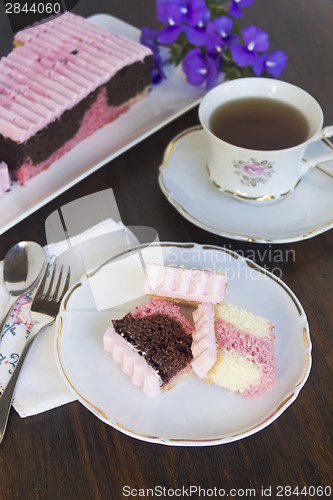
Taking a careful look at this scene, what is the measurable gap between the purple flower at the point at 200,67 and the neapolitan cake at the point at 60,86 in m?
0.13

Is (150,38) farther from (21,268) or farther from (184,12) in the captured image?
(21,268)

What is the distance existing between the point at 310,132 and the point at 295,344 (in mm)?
550

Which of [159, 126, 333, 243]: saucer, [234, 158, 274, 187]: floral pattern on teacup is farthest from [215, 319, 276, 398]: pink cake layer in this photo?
[234, 158, 274, 187]: floral pattern on teacup

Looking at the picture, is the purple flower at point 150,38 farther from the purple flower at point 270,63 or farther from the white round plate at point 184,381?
the white round plate at point 184,381

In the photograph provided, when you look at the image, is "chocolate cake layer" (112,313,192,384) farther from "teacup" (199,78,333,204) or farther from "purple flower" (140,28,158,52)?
"purple flower" (140,28,158,52)

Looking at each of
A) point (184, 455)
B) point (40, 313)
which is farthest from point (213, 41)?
point (184, 455)

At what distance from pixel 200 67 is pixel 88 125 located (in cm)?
39

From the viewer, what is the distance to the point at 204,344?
973 mm

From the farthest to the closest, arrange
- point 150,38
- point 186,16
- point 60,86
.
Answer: point 150,38 < point 186,16 < point 60,86

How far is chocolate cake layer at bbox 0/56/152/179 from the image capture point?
4.73 ft

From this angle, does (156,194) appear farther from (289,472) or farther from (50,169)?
(289,472)

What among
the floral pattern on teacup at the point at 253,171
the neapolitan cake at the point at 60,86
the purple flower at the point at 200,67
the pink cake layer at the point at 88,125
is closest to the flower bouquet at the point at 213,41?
the purple flower at the point at 200,67

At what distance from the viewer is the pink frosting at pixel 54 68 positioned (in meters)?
1.44

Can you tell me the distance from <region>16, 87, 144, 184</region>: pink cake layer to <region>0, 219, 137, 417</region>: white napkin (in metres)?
0.31
